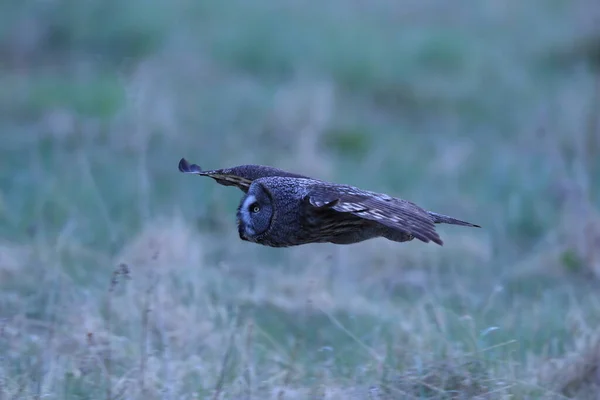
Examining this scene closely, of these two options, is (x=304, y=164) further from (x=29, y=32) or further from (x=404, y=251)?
(x=29, y=32)

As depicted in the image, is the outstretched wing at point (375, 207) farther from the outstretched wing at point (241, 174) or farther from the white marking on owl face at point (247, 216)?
the outstretched wing at point (241, 174)

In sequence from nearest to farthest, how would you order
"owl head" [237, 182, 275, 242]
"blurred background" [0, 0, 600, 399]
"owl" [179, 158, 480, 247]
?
1. "owl" [179, 158, 480, 247]
2. "owl head" [237, 182, 275, 242]
3. "blurred background" [0, 0, 600, 399]

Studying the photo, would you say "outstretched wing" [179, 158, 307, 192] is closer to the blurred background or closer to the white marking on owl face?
the white marking on owl face

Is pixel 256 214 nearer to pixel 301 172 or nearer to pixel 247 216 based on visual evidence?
pixel 247 216

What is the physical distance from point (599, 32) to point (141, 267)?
1043 centimetres

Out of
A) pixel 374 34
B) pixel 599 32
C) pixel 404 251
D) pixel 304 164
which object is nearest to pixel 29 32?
pixel 374 34

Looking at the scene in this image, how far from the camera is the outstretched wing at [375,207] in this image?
4781 mm

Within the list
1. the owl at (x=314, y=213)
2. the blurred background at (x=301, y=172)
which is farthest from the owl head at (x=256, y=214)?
the blurred background at (x=301, y=172)

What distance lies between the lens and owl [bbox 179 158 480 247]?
4.99m

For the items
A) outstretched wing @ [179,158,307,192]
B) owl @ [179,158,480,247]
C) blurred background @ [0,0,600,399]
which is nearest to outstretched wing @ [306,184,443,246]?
owl @ [179,158,480,247]

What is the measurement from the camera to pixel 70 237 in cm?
810

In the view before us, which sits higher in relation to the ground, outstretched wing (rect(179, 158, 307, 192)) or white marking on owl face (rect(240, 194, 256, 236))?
outstretched wing (rect(179, 158, 307, 192))

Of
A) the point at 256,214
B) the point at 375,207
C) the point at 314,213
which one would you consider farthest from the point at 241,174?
the point at 375,207

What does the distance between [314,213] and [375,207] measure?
0.98 feet
